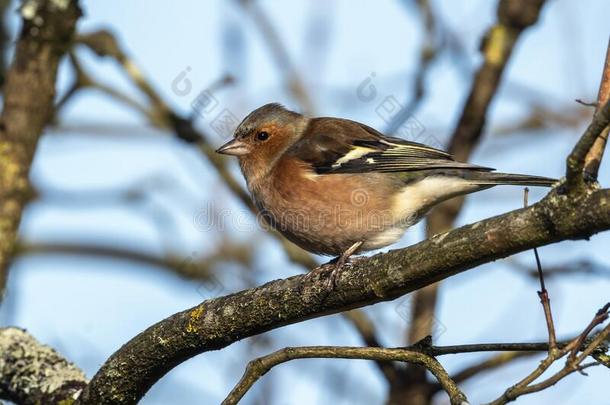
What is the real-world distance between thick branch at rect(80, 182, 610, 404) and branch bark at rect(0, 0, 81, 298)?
2273 millimetres

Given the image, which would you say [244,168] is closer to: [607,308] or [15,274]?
[15,274]

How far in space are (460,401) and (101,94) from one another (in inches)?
217

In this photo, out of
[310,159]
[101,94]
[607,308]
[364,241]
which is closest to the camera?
[607,308]

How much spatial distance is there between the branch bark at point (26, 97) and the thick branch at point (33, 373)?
1.01 meters

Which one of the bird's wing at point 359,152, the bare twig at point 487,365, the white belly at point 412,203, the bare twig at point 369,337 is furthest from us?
the bare twig at point 369,337

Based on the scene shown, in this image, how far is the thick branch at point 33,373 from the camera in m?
4.87

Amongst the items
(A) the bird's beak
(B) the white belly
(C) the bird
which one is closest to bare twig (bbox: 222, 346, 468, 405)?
(C) the bird

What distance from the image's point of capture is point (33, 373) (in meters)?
5.04

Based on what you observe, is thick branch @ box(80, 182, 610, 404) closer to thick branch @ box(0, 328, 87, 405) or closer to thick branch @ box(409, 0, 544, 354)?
thick branch @ box(0, 328, 87, 405)

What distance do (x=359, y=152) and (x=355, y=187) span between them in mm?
485

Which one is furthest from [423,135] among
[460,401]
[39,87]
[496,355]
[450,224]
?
[460,401]

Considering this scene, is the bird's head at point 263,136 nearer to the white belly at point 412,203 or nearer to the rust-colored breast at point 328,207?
the rust-colored breast at point 328,207

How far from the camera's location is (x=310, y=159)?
21.7ft

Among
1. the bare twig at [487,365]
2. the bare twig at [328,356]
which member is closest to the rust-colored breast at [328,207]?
the bare twig at [487,365]
